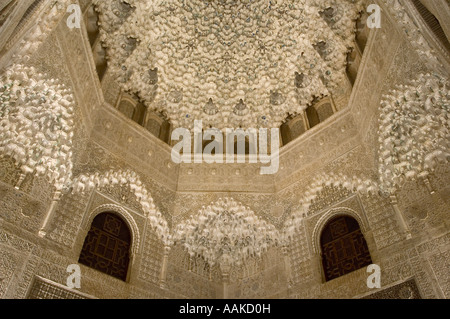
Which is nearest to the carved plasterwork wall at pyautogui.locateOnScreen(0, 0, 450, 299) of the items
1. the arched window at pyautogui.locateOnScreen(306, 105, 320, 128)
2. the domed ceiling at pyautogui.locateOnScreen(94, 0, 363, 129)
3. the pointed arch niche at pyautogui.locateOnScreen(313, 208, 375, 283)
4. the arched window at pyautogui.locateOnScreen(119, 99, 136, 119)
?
the pointed arch niche at pyautogui.locateOnScreen(313, 208, 375, 283)

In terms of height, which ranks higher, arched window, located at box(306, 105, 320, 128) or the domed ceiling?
the domed ceiling

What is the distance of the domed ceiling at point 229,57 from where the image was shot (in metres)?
5.62

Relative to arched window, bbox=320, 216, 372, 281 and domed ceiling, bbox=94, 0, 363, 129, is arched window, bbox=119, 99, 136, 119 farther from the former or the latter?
arched window, bbox=320, 216, 372, 281

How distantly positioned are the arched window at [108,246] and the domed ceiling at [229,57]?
2201 millimetres

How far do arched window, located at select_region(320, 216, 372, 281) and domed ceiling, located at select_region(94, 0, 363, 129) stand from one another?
2.19 meters

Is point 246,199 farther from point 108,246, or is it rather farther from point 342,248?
point 108,246

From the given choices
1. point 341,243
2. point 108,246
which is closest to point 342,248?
point 341,243

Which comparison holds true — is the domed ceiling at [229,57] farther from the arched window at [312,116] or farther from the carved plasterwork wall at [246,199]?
the carved plasterwork wall at [246,199]

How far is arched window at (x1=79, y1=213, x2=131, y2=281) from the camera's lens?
163 inches

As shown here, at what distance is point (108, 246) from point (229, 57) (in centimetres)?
357

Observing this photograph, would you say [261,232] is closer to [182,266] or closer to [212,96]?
[182,266]

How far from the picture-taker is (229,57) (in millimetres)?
6227

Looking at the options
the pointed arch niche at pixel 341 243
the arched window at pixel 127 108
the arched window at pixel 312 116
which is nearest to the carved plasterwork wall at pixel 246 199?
the pointed arch niche at pixel 341 243

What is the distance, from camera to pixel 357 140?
16.2 ft
